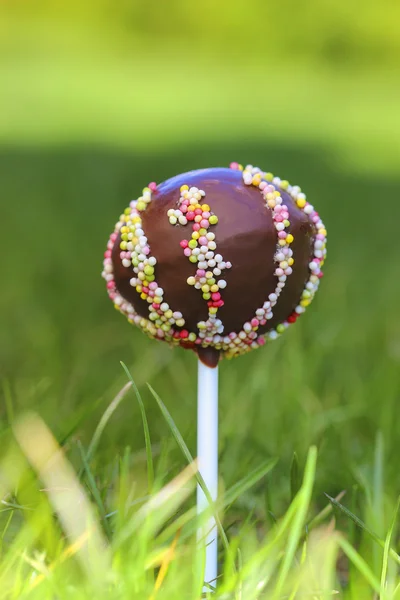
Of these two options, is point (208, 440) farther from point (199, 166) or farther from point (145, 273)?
point (199, 166)

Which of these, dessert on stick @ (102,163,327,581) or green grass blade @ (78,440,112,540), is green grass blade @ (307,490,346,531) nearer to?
dessert on stick @ (102,163,327,581)

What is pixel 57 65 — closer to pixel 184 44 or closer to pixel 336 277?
pixel 184 44

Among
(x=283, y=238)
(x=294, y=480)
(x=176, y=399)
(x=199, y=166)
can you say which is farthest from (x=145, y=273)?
(x=199, y=166)

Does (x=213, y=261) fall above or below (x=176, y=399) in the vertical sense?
above

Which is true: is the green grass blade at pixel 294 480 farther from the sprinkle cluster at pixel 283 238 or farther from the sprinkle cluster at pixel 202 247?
the sprinkle cluster at pixel 202 247

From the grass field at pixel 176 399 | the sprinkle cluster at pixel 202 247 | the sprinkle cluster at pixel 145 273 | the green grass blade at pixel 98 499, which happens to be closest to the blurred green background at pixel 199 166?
the grass field at pixel 176 399

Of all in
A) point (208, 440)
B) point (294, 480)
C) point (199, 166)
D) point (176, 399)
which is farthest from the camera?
point (199, 166)

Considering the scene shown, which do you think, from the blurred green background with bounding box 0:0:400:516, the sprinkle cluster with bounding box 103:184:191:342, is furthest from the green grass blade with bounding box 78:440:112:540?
the sprinkle cluster with bounding box 103:184:191:342

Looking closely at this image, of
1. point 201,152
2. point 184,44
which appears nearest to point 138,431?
point 201,152
